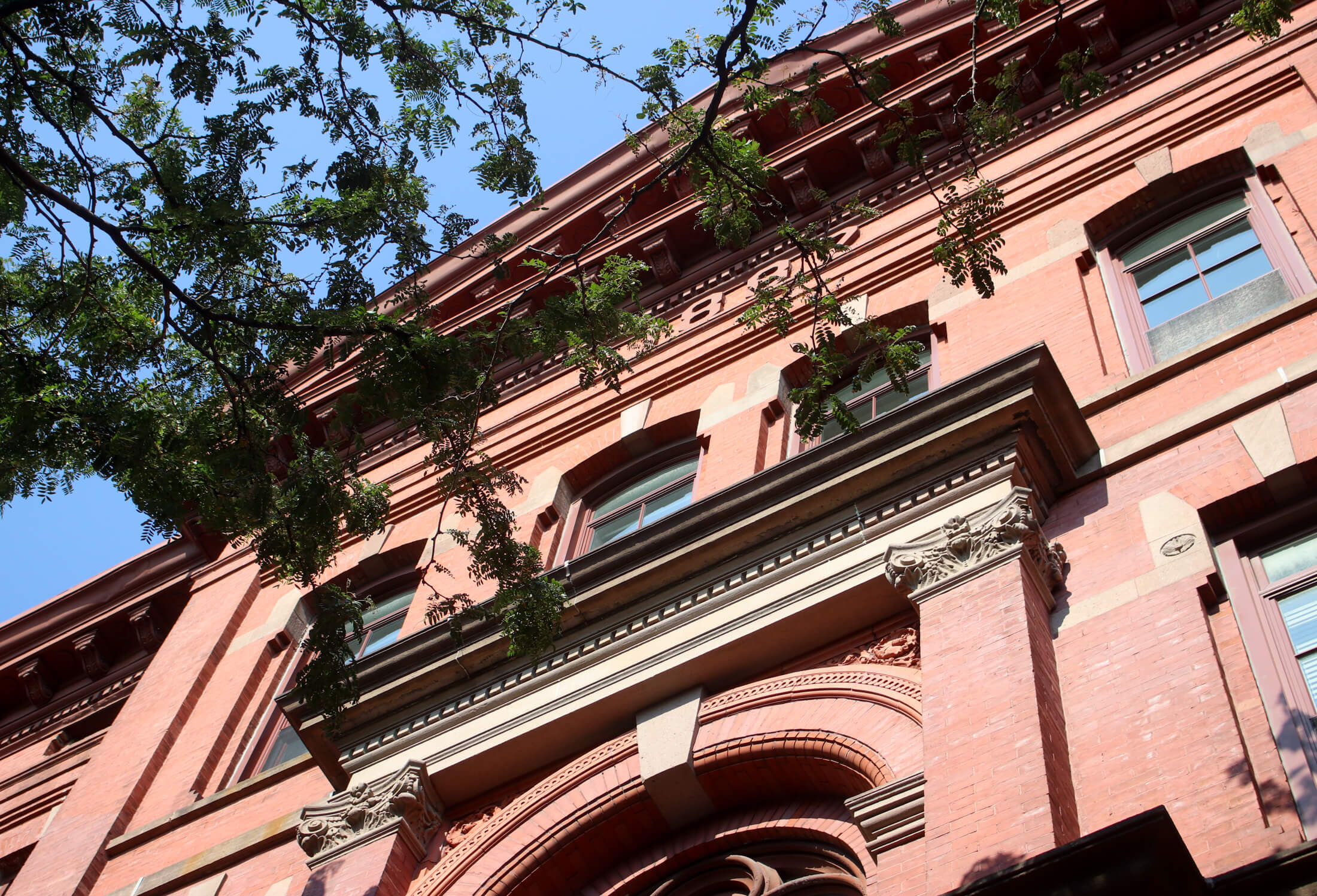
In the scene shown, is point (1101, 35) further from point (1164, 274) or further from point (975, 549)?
point (975, 549)

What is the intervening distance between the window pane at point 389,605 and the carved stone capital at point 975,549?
766 centimetres

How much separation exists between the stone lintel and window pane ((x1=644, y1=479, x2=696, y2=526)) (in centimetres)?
620

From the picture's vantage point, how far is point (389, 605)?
17.1m

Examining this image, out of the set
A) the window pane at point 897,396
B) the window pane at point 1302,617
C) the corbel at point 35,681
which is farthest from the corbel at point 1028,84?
the corbel at point 35,681

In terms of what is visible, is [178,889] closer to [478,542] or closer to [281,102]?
[478,542]

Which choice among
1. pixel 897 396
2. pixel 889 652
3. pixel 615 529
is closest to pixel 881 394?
pixel 897 396

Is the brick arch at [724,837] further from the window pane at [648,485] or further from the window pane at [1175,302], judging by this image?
the window pane at [1175,302]

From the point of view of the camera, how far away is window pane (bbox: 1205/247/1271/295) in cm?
1296

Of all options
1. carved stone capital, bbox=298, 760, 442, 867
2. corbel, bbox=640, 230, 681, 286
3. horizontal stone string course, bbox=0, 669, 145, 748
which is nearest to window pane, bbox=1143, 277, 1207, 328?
corbel, bbox=640, 230, 681, 286

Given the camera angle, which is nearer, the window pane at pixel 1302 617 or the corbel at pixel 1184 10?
the window pane at pixel 1302 617

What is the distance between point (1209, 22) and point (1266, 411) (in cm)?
784

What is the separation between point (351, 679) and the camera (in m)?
11.0

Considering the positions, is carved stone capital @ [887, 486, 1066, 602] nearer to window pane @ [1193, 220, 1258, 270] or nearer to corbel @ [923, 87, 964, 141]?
window pane @ [1193, 220, 1258, 270]

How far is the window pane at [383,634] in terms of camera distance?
16.3 m
